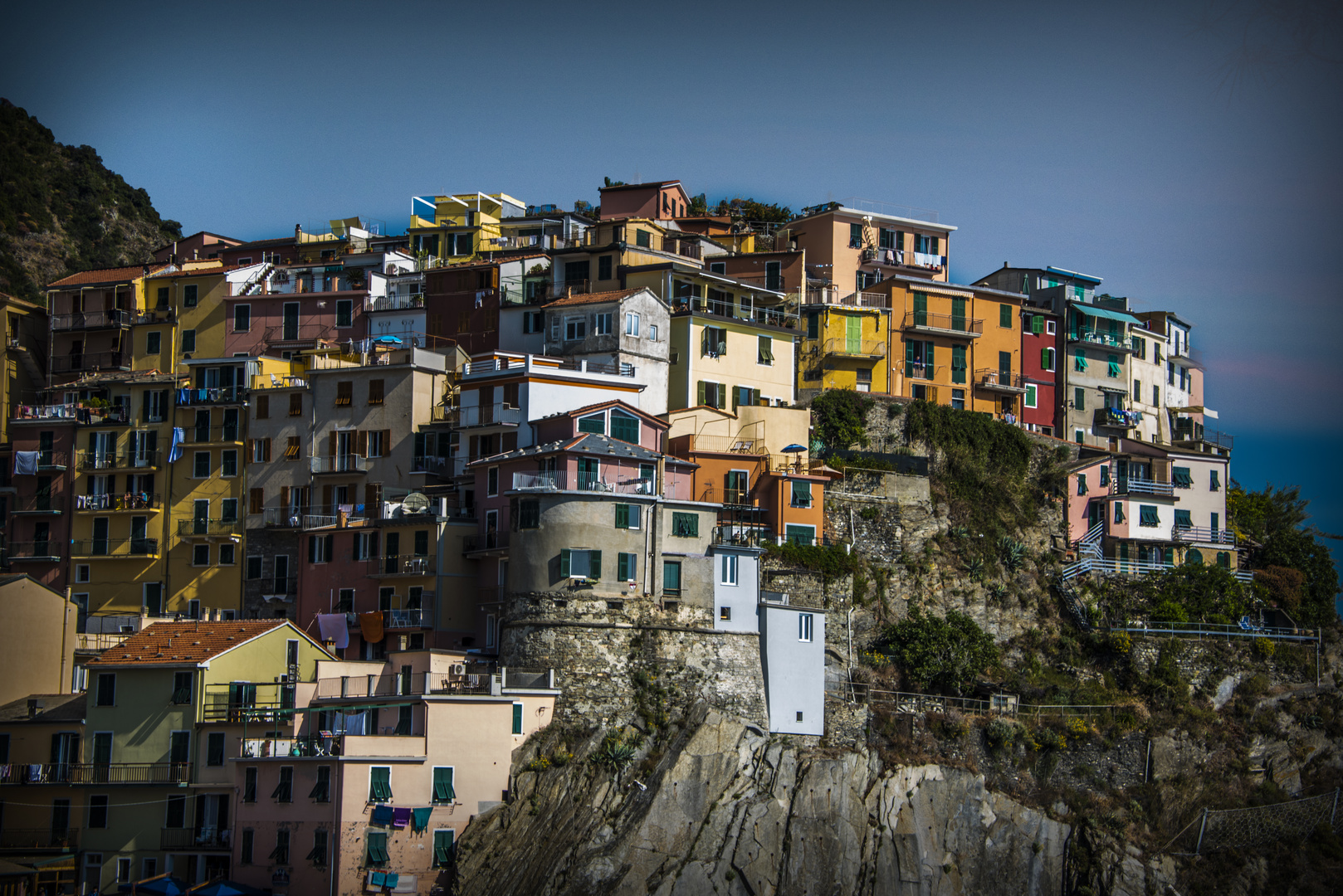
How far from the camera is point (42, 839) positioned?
176ft

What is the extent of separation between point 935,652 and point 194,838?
97.4 feet

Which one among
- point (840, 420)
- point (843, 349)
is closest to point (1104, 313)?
point (843, 349)

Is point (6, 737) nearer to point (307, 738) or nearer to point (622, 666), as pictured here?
point (307, 738)

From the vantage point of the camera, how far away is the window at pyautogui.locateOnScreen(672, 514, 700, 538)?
181 feet

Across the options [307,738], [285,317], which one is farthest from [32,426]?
[307,738]

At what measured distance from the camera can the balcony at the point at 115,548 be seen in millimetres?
68375

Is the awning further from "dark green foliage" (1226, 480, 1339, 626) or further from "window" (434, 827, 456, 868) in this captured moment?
"window" (434, 827, 456, 868)

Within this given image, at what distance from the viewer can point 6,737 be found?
183 ft

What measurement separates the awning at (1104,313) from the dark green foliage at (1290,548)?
1161 cm

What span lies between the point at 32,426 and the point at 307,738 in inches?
1155

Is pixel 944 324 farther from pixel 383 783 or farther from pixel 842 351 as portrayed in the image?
pixel 383 783

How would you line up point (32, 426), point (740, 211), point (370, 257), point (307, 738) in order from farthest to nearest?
point (740, 211) → point (370, 257) → point (32, 426) → point (307, 738)

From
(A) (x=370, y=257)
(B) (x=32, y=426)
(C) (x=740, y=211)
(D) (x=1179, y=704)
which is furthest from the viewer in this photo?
(C) (x=740, y=211)

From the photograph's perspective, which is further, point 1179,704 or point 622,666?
point 1179,704
